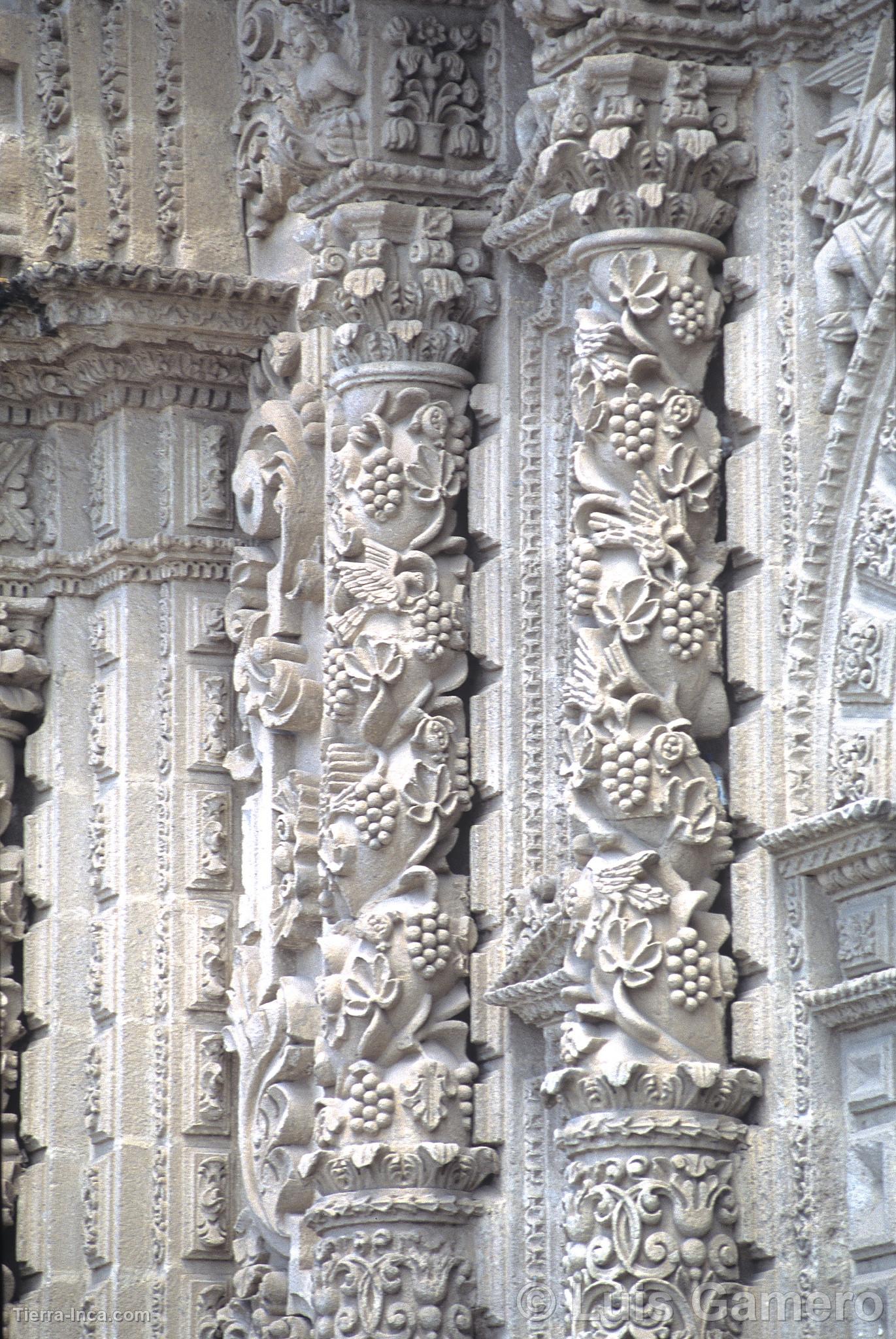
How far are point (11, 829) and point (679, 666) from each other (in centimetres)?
296

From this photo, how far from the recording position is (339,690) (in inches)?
367

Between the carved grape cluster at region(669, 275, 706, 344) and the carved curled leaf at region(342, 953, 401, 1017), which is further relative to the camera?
the carved curled leaf at region(342, 953, 401, 1017)

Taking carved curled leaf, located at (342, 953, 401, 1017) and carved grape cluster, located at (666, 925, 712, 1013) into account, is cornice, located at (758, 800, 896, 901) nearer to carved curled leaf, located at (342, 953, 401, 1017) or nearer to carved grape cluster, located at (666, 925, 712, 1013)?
carved grape cluster, located at (666, 925, 712, 1013)

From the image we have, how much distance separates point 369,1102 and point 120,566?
222 centimetres

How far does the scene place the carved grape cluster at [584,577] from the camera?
8.52 m

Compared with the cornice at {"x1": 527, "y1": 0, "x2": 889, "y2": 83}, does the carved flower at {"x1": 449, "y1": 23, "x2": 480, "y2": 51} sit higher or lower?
higher

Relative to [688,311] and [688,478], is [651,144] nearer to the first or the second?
[688,311]

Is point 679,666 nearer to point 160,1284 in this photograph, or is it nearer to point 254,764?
point 254,764

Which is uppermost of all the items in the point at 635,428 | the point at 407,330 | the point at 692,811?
the point at 407,330

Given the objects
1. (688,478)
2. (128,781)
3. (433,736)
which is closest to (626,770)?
(688,478)

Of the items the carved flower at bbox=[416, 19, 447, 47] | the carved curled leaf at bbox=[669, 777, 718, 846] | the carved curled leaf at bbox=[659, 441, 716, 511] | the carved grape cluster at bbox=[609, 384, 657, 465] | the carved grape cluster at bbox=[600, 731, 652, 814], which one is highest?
the carved flower at bbox=[416, 19, 447, 47]

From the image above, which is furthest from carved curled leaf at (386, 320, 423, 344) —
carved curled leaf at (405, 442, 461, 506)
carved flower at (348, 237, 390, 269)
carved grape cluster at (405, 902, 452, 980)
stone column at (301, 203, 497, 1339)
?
carved grape cluster at (405, 902, 452, 980)

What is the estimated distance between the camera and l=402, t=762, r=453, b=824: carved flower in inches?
362

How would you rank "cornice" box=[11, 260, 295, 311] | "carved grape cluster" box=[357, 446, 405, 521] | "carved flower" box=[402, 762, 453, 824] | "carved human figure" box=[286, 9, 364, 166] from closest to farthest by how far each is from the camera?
"carved flower" box=[402, 762, 453, 824], "carved grape cluster" box=[357, 446, 405, 521], "carved human figure" box=[286, 9, 364, 166], "cornice" box=[11, 260, 295, 311]
